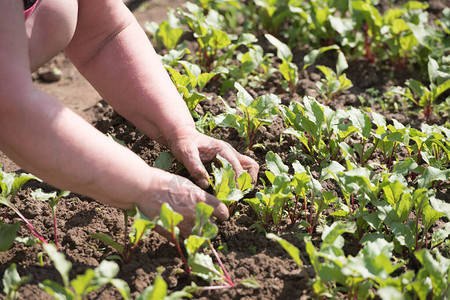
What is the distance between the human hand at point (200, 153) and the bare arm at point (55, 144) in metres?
0.31

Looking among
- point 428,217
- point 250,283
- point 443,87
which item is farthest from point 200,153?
point 443,87

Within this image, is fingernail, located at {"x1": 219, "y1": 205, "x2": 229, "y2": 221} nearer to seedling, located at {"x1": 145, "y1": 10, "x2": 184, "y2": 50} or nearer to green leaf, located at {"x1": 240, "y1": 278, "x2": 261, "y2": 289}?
green leaf, located at {"x1": 240, "y1": 278, "x2": 261, "y2": 289}

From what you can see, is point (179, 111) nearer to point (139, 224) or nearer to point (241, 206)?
point (241, 206)

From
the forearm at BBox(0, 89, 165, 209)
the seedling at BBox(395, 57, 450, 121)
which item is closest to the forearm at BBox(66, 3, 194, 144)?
the forearm at BBox(0, 89, 165, 209)

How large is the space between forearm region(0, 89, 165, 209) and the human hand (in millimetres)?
371

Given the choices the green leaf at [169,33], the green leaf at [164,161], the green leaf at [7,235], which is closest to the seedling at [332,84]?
the green leaf at [169,33]

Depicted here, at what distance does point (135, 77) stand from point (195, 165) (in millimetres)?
484

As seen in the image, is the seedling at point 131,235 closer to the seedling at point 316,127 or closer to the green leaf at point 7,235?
the green leaf at point 7,235

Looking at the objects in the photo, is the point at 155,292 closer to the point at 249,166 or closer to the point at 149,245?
the point at 149,245

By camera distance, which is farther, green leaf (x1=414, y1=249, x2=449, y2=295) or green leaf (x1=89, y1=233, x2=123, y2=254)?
green leaf (x1=89, y1=233, x2=123, y2=254)

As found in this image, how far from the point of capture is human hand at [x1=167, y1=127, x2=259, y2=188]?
8.02ft

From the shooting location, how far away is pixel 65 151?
1.93 meters

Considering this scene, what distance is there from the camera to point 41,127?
6.20ft

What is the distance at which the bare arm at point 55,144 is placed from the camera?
1.85 metres
